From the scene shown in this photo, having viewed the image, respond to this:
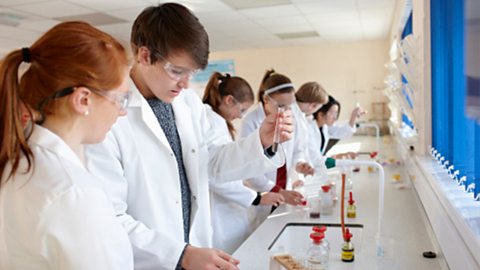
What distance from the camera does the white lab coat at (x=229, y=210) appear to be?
2.08m

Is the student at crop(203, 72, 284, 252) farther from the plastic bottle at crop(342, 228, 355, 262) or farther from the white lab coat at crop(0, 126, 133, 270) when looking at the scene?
the white lab coat at crop(0, 126, 133, 270)

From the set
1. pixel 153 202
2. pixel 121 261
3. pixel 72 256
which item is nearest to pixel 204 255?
pixel 153 202

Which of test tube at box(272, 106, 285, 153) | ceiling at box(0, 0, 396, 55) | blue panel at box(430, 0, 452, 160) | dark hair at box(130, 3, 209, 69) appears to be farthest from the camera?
ceiling at box(0, 0, 396, 55)

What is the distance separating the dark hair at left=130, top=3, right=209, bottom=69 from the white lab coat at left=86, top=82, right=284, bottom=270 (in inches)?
8.7

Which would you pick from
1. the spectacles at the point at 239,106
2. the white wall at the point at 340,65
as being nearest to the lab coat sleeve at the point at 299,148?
the spectacles at the point at 239,106

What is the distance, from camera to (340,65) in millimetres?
8312

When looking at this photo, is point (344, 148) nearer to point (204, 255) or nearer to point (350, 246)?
point (350, 246)

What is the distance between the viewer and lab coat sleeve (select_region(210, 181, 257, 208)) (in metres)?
2.06

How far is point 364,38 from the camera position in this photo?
25.6 ft

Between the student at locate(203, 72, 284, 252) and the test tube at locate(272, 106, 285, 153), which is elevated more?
the test tube at locate(272, 106, 285, 153)

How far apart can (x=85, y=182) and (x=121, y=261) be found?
188 mm

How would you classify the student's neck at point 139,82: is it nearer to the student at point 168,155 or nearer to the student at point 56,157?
the student at point 168,155

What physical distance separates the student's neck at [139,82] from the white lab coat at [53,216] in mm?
639

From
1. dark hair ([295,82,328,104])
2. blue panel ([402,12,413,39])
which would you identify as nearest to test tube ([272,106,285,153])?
dark hair ([295,82,328,104])
